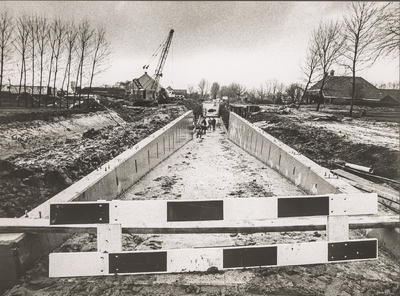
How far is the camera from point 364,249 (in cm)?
293

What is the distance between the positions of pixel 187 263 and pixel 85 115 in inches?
871

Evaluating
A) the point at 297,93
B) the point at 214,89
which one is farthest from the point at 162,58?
the point at 214,89

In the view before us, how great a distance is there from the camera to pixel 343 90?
45719mm

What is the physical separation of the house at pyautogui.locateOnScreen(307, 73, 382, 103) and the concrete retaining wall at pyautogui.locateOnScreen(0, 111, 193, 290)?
40.4 metres

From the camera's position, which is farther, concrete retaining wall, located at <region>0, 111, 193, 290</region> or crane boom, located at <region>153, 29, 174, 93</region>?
crane boom, located at <region>153, 29, 174, 93</region>

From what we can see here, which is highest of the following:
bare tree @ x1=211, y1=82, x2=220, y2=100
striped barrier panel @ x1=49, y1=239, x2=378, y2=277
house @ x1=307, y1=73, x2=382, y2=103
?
bare tree @ x1=211, y1=82, x2=220, y2=100

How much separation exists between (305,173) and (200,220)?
4.79 m

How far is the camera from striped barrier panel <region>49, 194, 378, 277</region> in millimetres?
2629

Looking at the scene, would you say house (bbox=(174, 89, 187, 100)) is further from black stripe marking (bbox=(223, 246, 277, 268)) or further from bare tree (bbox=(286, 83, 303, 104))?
black stripe marking (bbox=(223, 246, 277, 268))

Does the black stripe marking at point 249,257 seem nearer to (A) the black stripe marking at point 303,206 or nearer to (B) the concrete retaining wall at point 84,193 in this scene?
(A) the black stripe marking at point 303,206

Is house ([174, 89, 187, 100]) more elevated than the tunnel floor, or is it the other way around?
house ([174, 89, 187, 100])

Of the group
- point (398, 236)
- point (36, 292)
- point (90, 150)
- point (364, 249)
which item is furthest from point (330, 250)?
point (90, 150)

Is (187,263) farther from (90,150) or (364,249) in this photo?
(90,150)

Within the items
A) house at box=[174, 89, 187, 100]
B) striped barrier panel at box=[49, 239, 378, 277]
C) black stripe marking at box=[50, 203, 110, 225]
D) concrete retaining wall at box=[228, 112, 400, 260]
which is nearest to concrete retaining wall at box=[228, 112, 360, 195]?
concrete retaining wall at box=[228, 112, 400, 260]
